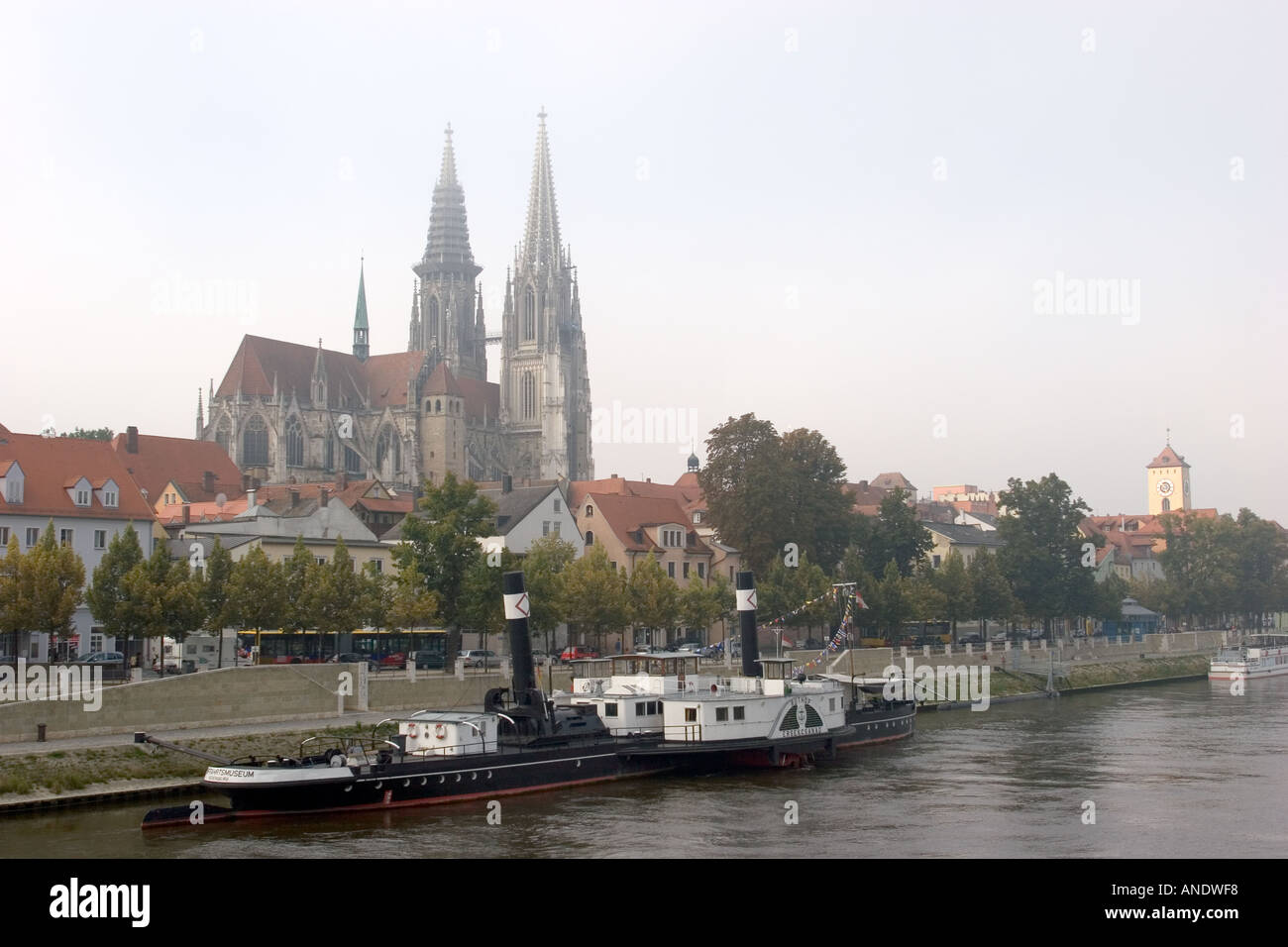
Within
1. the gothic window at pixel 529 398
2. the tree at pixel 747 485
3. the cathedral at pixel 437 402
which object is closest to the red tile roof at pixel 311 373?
the cathedral at pixel 437 402

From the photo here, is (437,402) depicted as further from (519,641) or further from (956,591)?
(519,641)

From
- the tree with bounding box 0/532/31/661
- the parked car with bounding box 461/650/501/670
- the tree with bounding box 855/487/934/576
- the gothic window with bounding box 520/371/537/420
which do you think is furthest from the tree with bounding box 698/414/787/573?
the gothic window with bounding box 520/371/537/420

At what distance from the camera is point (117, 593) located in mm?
51125

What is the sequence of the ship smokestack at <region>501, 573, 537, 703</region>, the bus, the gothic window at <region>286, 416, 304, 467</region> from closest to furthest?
the ship smokestack at <region>501, 573, 537, 703</region> < the bus < the gothic window at <region>286, 416, 304, 467</region>

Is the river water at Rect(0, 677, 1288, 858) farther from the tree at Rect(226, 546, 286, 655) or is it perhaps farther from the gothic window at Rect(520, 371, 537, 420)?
the gothic window at Rect(520, 371, 537, 420)

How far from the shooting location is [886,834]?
33.4 m

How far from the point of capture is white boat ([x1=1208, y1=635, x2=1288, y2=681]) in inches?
3647

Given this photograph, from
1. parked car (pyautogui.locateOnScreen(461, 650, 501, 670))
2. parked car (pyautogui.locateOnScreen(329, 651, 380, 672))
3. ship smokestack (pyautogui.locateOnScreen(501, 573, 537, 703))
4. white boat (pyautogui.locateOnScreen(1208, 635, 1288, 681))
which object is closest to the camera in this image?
ship smokestack (pyautogui.locateOnScreen(501, 573, 537, 703))

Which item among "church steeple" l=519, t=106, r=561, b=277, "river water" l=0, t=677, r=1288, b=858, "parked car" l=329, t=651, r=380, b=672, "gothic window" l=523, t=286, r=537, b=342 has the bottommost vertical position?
"river water" l=0, t=677, r=1288, b=858

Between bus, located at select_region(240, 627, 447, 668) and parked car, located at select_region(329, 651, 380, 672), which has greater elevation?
bus, located at select_region(240, 627, 447, 668)

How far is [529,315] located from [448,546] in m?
127

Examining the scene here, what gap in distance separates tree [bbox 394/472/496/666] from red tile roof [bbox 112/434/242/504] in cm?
3817
